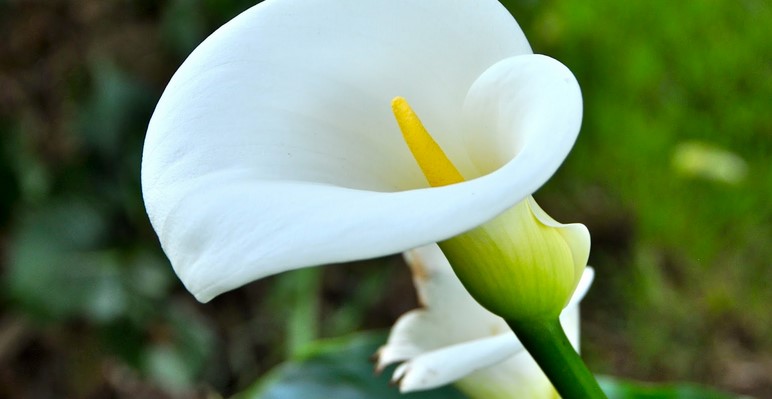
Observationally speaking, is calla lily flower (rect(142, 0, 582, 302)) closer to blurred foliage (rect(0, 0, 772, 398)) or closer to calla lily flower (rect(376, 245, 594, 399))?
calla lily flower (rect(376, 245, 594, 399))

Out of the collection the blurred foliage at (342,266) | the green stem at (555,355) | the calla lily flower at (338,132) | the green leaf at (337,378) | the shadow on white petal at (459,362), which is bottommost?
the blurred foliage at (342,266)

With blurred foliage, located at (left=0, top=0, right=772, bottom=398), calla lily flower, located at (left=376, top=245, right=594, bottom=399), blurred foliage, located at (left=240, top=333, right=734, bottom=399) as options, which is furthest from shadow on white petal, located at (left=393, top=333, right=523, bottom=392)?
blurred foliage, located at (left=0, top=0, right=772, bottom=398)

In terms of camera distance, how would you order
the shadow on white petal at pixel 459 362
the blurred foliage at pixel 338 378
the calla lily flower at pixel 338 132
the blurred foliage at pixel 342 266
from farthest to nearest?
the blurred foliage at pixel 342 266
the blurred foliage at pixel 338 378
the shadow on white petal at pixel 459 362
the calla lily flower at pixel 338 132

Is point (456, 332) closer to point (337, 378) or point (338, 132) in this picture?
point (338, 132)

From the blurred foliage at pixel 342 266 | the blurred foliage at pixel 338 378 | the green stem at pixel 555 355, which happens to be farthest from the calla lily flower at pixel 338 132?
the blurred foliage at pixel 342 266

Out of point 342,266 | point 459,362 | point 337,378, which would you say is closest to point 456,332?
point 459,362

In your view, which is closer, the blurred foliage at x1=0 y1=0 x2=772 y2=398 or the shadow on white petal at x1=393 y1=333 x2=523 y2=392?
the shadow on white petal at x1=393 y1=333 x2=523 y2=392

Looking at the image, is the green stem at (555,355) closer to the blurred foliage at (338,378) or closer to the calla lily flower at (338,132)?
the calla lily flower at (338,132)
